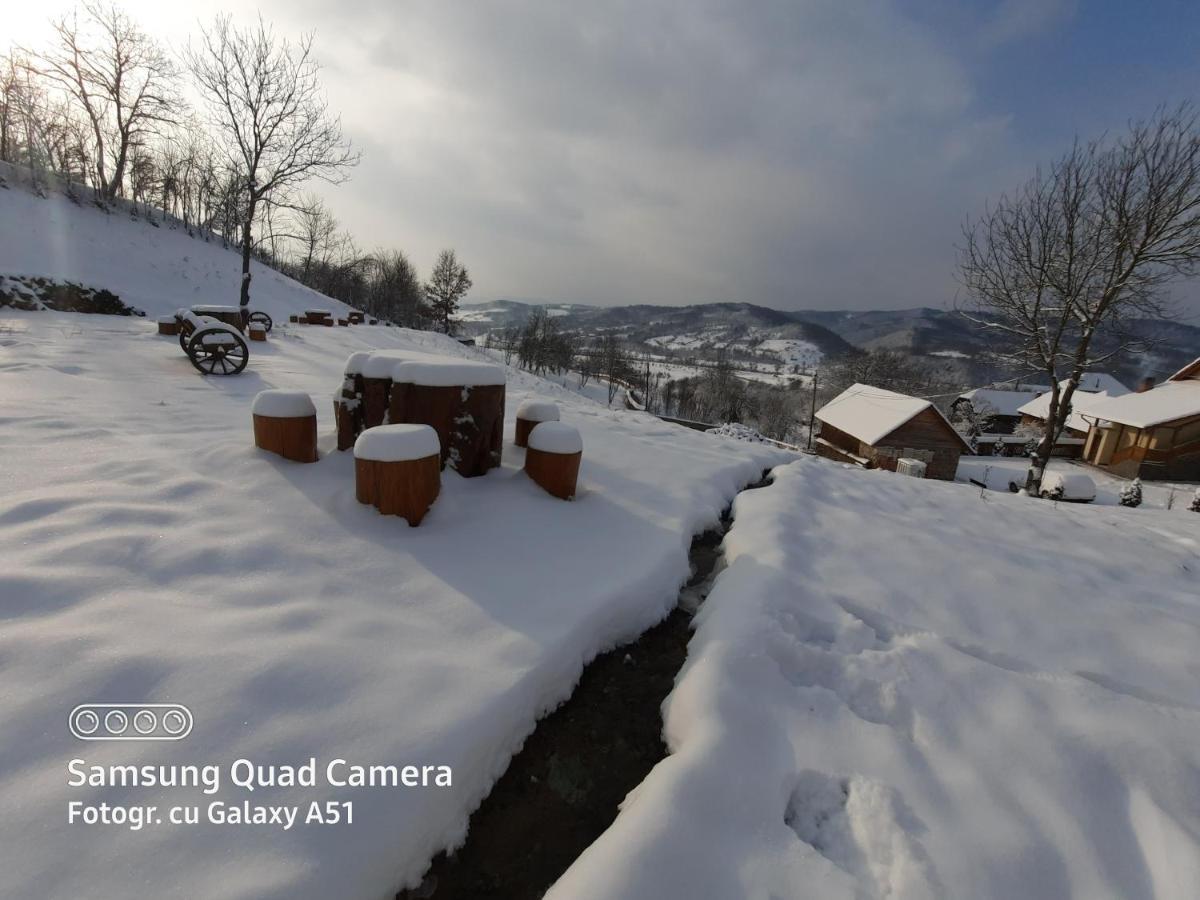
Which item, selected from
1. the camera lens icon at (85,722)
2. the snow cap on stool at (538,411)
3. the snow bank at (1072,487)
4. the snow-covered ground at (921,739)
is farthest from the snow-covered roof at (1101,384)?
the camera lens icon at (85,722)

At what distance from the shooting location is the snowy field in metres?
1.45

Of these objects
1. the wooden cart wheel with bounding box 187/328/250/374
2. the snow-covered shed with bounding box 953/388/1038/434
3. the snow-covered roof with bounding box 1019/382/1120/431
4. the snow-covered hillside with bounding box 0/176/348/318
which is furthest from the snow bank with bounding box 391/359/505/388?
the snow-covered shed with bounding box 953/388/1038/434

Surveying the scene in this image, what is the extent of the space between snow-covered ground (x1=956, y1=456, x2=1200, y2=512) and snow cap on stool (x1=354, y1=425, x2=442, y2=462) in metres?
21.0

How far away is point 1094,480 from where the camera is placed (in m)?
20.4

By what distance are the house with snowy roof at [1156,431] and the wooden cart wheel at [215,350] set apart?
1292 inches

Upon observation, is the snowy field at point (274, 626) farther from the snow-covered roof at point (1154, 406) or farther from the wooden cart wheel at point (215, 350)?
the snow-covered roof at point (1154, 406)

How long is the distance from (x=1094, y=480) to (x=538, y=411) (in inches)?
1045

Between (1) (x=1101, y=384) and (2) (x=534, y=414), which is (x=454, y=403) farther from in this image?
(1) (x=1101, y=384)

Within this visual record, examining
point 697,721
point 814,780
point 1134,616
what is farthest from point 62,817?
point 1134,616

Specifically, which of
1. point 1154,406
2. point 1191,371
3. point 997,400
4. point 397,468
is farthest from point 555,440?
point 997,400

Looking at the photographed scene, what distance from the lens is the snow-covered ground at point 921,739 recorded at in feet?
5.33

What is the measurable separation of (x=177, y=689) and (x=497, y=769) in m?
1.26

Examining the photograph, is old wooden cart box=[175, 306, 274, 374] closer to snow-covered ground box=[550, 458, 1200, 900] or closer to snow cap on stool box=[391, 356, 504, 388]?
snow cap on stool box=[391, 356, 504, 388]

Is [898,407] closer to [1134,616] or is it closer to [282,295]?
[1134,616]
